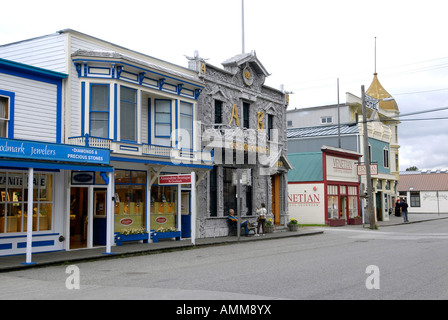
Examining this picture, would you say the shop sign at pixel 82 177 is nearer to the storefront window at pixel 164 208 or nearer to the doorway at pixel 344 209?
the storefront window at pixel 164 208

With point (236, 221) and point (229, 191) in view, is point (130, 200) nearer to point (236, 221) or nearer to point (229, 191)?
point (236, 221)

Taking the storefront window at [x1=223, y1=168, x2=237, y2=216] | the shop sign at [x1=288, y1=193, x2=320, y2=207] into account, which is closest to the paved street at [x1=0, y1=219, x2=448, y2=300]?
the storefront window at [x1=223, y1=168, x2=237, y2=216]

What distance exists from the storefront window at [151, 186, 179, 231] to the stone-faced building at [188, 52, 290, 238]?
1.39 metres

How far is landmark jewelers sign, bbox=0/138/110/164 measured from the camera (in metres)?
13.4

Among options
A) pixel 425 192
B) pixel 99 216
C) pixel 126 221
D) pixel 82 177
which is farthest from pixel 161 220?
pixel 425 192

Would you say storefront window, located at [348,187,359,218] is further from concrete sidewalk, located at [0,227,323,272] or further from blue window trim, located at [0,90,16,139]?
blue window trim, located at [0,90,16,139]

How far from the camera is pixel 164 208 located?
69.6 ft

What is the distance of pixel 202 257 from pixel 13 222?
5.95 m

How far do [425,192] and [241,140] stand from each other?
170 ft

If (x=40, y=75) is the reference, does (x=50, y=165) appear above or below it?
below

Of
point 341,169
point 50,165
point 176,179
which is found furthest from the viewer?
point 341,169

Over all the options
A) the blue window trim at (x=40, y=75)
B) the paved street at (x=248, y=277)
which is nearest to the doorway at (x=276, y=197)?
the paved street at (x=248, y=277)

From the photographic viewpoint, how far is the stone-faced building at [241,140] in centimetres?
2323
